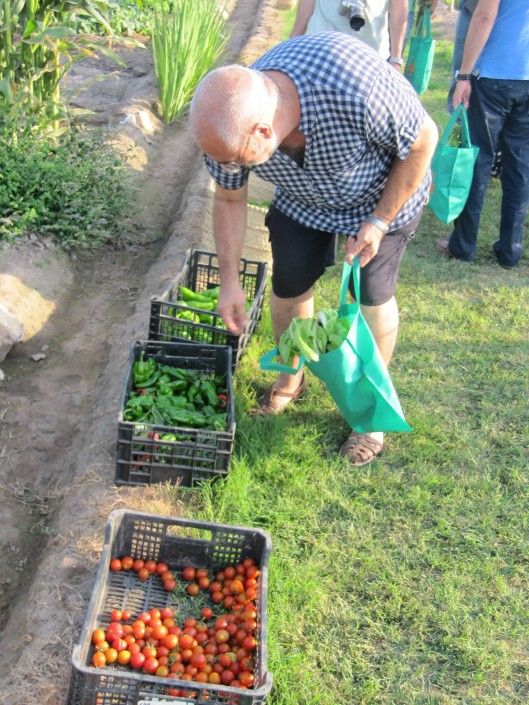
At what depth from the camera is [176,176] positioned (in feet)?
23.3

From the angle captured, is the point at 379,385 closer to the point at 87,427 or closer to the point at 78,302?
the point at 87,427

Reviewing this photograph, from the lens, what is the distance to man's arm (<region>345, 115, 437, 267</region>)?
107 inches

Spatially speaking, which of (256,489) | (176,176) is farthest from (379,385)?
(176,176)

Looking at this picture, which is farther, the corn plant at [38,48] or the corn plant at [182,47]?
the corn plant at [182,47]

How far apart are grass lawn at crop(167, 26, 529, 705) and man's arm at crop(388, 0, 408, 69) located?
1.72 m

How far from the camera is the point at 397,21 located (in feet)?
14.8

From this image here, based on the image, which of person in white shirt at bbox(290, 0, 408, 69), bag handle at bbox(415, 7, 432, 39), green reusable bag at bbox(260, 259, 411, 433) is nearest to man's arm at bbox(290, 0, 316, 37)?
person in white shirt at bbox(290, 0, 408, 69)

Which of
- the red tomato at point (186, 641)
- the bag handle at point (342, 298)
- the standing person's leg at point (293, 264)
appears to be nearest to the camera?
the red tomato at point (186, 641)

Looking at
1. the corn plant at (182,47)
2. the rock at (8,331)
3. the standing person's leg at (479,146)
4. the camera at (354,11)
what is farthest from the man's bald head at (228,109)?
the corn plant at (182,47)

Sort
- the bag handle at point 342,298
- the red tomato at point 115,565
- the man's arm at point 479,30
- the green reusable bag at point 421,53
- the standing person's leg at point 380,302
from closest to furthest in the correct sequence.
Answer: the red tomato at point 115,565
the bag handle at point 342,298
the standing person's leg at point 380,302
the man's arm at point 479,30
the green reusable bag at point 421,53

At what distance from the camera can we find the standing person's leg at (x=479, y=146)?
500cm

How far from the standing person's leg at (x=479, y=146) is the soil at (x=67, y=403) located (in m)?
1.81

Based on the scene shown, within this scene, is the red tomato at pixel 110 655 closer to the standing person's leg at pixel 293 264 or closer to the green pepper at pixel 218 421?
the green pepper at pixel 218 421

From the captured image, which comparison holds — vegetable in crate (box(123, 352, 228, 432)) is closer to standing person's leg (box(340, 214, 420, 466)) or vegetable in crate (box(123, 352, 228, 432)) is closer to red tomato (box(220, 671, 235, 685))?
standing person's leg (box(340, 214, 420, 466))
